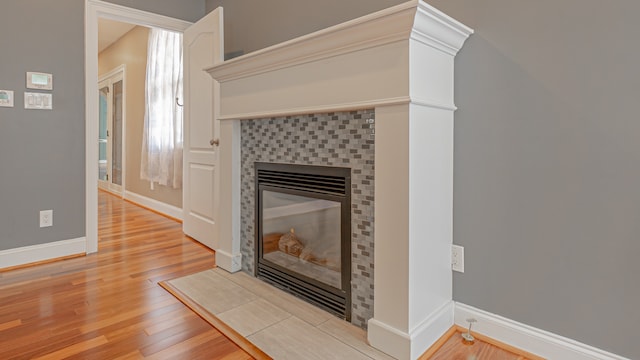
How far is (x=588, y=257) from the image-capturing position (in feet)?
4.73

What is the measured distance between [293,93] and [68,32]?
6.91 ft

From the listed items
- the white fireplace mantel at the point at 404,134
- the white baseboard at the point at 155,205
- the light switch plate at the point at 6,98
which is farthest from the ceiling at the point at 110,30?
the white fireplace mantel at the point at 404,134

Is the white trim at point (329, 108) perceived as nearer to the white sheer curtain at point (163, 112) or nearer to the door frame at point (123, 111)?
the white sheer curtain at point (163, 112)

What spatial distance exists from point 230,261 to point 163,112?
9.10 ft

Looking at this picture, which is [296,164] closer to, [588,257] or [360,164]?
[360,164]

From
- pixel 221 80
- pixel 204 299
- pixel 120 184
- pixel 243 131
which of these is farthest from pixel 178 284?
pixel 120 184

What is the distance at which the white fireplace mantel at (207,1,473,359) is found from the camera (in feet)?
4.92

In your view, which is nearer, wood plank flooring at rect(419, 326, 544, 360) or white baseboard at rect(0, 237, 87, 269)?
wood plank flooring at rect(419, 326, 544, 360)

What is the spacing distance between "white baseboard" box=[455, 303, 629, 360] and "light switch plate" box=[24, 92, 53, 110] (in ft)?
10.2

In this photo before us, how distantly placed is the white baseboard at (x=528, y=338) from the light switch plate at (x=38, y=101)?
3113mm

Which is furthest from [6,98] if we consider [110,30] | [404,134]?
[110,30]

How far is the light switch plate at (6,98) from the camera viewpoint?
259 cm

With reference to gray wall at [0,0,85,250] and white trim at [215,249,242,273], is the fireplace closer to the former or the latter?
white trim at [215,249,242,273]

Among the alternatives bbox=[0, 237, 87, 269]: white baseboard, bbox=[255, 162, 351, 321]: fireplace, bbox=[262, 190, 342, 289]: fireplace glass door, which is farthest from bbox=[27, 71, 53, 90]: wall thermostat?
bbox=[262, 190, 342, 289]: fireplace glass door
